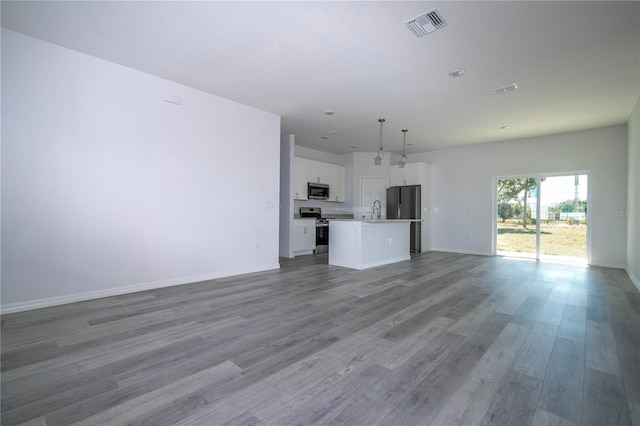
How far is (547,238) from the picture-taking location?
21.3ft

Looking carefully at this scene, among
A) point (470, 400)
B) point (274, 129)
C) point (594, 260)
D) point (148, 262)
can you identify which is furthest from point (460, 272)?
point (148, 262)

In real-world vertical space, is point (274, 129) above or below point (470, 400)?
above

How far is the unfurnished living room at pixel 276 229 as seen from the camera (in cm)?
176

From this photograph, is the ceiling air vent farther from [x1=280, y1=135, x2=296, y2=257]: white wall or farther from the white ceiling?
[x1=280, y1=135, x2=296, y2=257]: white wall

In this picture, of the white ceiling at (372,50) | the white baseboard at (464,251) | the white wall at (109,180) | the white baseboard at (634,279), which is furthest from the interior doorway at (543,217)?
the white wall at (109,180)

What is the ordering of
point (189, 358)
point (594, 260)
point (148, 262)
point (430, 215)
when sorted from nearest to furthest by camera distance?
point (189, 358) < point (148, 262) < point (594, 260) < point (430, 215)

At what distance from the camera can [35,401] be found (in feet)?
5.30

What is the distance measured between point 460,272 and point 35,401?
211 inches

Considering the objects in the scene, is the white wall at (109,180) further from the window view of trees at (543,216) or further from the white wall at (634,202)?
the window view of trees at (543,216)

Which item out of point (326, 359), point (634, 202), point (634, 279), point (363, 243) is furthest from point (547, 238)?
point (326, 359)

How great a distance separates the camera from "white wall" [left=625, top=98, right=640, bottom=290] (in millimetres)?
4367

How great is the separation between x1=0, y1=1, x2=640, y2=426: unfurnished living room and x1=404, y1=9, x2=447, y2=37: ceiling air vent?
0.04m

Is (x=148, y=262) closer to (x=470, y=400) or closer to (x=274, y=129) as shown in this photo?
(x=274, y=129)

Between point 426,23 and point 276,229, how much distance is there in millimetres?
3892
